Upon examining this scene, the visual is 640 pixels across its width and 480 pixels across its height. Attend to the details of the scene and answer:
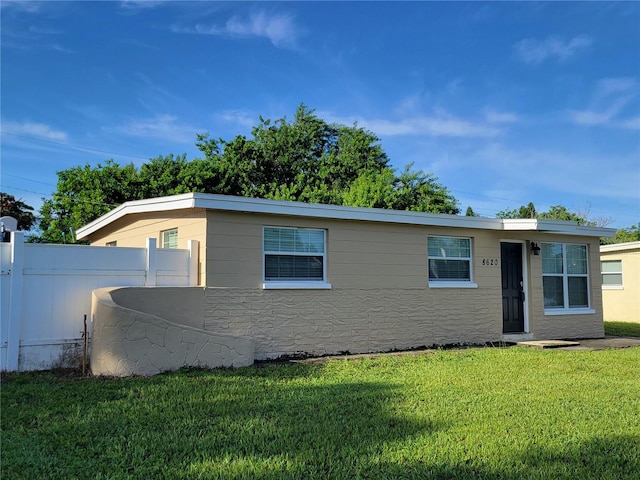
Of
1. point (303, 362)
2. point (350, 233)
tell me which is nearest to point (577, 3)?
point (350, 233)

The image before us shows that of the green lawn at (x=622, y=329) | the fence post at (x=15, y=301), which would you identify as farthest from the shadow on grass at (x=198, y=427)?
the green lawn at (x=622, y=329)

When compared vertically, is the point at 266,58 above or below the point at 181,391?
above

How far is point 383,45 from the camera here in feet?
45.2

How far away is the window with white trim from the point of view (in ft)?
35.7

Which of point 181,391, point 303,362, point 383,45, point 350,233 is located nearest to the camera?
point 181,391

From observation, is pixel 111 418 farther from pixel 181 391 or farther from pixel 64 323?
pixel 64 323

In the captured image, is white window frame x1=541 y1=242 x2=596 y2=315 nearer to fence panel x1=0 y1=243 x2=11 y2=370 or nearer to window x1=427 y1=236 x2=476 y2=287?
window x1=427 y1=236 x2=476 y2=287

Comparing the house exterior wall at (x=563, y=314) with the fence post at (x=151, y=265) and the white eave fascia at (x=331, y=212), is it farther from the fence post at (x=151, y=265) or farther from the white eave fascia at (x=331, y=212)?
the fence post at (x=151, y=265)

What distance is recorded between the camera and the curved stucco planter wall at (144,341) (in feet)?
22.2

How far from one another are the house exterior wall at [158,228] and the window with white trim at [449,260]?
16.3 ft

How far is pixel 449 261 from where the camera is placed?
1108 centimetres

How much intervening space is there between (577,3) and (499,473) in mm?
10975

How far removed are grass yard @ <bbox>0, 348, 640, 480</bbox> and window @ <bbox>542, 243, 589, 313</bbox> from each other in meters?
4.97

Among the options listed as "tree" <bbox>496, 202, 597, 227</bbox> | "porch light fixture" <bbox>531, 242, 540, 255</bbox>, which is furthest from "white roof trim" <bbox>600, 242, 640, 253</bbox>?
"tree" <bbox>496, 202, 597, 227</bbox>
